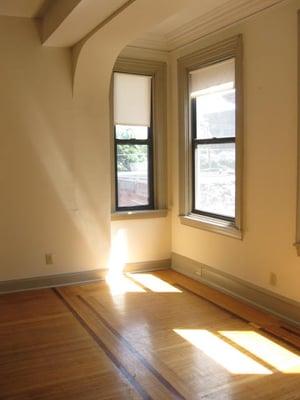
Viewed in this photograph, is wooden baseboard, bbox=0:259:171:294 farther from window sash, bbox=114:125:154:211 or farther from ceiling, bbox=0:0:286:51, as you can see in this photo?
ceiling, bbox=0:0:286:51

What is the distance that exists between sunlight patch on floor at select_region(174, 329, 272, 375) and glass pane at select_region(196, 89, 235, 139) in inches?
75.7

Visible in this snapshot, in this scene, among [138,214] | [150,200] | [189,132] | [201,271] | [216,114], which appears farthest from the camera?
[150,200]

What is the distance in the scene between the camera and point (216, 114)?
4582mm

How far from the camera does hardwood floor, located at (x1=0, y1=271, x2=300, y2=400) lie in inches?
105

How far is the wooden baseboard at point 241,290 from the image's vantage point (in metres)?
3.66

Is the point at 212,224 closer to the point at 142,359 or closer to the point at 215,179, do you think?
the point at 215,179

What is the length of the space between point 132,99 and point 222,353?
3.04m

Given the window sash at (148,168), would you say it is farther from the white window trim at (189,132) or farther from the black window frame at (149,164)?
the white window trim at (189,132)

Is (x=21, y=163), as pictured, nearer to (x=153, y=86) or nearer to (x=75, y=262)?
(x=75, y=262)

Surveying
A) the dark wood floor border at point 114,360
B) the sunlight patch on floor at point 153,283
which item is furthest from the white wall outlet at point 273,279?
the dark wood floor border at point 114,360

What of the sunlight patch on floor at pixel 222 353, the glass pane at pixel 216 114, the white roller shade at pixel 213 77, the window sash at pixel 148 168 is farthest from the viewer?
the window sash at pixel 148 168

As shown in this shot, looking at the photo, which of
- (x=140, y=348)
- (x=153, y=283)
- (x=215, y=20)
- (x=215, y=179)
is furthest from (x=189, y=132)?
(x=140, y=348)

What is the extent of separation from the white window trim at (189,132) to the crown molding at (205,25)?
0.55ft

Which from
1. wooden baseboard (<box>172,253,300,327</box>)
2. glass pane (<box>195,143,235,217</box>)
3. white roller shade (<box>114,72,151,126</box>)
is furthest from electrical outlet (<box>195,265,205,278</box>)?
white roller shade (<box>114,72,151,126</box>)
